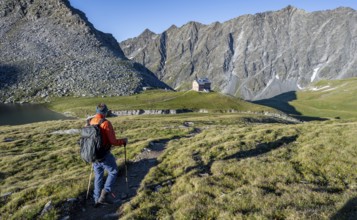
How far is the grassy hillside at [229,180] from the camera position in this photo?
38.9 ft

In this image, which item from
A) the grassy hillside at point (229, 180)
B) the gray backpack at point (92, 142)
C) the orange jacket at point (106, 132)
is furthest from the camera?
the orange jacket at point (106, 132)

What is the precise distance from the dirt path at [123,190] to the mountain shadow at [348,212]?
881 centimetres

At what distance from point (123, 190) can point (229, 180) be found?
5700 mm

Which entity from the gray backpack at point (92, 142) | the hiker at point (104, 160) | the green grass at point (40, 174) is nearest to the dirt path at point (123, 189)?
the hiker at point (104, 160)

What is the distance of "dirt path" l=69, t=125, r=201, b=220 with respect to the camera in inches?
517

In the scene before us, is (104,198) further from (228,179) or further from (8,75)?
(8,75)

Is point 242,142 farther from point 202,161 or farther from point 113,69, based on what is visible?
point 113,69

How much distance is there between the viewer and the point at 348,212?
1072 centimetres

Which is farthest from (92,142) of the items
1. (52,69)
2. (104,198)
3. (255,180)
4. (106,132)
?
(52,69)

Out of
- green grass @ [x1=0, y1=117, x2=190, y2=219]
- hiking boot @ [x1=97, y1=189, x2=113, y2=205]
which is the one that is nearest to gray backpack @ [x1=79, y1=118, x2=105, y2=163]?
hiking boot @ [x1=97, y1=189, x2=113, y2=205]

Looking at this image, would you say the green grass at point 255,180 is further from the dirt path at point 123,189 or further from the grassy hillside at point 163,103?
the grassy hillside at point 163,103

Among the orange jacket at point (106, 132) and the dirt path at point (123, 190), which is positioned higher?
the orange jacket at point (106, 132)

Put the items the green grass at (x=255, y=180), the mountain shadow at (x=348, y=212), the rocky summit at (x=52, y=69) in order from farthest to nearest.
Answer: the rocky summit at (x=52, y=69)
the green grass at (x=255, y=180)
the mountain shadow at (x=348, y=212)

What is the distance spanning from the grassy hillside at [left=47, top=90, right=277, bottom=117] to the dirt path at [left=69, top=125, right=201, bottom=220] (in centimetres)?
9192
